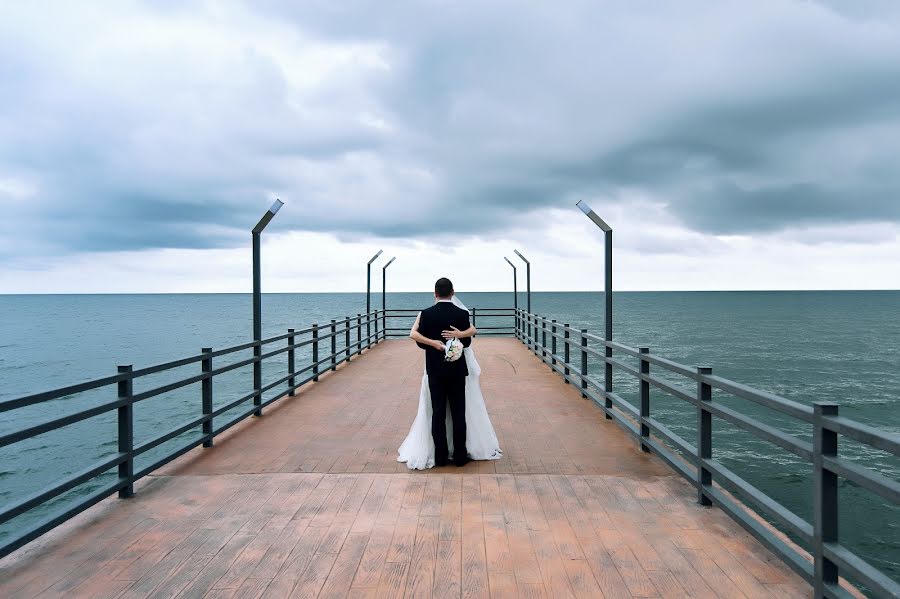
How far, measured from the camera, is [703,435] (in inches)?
198

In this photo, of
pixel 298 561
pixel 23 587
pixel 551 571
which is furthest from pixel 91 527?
pixel 551 571

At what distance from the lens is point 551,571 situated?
12.8ft

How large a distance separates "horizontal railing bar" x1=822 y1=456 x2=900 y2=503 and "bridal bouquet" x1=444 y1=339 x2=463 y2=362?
11.1ft

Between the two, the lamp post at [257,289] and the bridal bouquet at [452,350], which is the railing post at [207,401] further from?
the bridal bouquet at [452,350]

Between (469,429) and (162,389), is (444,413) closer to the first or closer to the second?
(469,429)

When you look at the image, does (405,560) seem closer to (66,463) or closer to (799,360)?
(66,463)

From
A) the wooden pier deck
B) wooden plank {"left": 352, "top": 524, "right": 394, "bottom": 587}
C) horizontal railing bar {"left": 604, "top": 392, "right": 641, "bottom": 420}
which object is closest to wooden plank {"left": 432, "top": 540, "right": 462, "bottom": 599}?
the wooden pier deck

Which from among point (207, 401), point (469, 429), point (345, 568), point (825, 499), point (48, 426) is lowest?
point (345, 568)

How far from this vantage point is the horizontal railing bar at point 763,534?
12.0ft

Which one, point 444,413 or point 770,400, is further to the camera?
point 444,413

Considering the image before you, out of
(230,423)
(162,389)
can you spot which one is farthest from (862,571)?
(230,423)

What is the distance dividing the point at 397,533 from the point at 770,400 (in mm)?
2603

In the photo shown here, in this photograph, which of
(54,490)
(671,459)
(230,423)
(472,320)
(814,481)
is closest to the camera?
(814,481)

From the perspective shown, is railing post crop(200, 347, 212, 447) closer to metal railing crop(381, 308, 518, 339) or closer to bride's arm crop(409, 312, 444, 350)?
bride's arm crop(409, 312, 444, 350)
